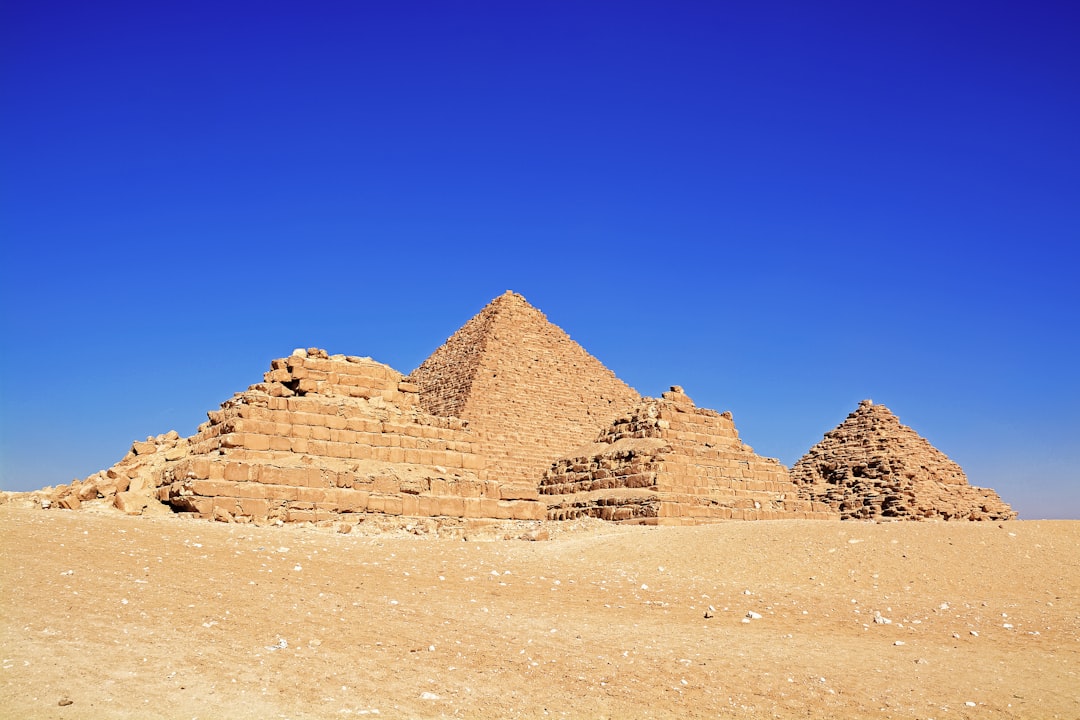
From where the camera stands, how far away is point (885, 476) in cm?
4169

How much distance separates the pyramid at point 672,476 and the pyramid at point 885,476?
13.5 meters

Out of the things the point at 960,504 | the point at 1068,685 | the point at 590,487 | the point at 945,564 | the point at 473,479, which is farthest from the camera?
the point at 960,504

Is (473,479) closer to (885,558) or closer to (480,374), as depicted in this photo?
(885,558)

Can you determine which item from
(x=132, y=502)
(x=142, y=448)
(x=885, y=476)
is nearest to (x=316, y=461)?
(x=132, y=502)

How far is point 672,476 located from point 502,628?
597 inches

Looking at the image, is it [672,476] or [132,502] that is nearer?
[132,502]

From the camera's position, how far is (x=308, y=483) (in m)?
13.9

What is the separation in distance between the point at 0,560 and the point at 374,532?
5.67 meters

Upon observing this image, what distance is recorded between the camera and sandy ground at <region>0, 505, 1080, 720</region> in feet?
19.3

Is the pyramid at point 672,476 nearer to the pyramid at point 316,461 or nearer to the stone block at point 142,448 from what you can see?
the pyramid at point 316,461

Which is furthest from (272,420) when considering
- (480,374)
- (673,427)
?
(480,374)

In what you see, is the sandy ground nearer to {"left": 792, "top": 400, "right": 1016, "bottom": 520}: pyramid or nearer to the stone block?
the stone block

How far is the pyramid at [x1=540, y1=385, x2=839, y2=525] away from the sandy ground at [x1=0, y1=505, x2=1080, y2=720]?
865 cm

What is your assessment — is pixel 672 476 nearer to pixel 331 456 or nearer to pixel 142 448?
pixel 331 456
